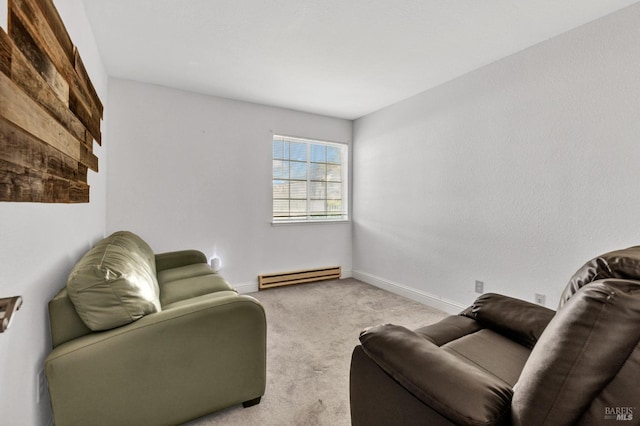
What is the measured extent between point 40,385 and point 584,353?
6.65 ft

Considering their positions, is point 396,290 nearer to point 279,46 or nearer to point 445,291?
point 445,291

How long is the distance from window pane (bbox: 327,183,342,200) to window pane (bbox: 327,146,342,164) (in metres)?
0.37

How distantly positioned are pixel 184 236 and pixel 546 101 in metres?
3.84

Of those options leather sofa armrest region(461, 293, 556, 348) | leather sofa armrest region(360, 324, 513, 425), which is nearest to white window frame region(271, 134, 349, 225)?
leather sofa armrest region(461, 293, 556, 348)

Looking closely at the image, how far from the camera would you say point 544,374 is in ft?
2.43

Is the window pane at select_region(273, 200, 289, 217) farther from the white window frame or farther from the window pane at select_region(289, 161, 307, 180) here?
the window pane at select_region(289, 161, 307, 180)

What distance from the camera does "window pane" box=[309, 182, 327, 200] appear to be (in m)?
4.46

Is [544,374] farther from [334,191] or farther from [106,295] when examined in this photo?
[334,191]

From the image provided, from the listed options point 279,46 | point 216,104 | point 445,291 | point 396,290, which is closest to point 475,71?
point 279,46

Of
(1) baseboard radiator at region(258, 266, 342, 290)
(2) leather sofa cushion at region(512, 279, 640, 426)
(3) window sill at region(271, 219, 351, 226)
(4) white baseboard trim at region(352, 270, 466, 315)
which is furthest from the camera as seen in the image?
(3) window sill at region(271, 219, 351, 226)

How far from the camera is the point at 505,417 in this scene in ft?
2.61

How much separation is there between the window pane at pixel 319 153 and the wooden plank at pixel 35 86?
10.3 feet

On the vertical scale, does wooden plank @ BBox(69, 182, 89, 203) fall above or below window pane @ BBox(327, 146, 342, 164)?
below

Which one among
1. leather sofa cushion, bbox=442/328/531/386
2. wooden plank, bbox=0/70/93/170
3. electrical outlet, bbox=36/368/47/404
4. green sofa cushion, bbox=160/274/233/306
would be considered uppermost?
wooden plank, bbox=0/70/93/170
